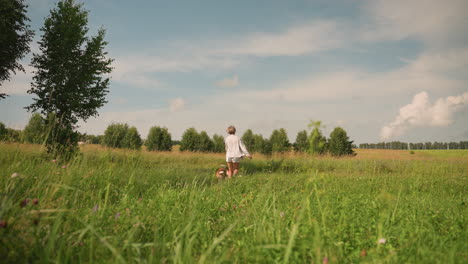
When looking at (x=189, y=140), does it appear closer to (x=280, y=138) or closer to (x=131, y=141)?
(x=280, y=138)

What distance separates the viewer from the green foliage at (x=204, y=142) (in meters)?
35.8

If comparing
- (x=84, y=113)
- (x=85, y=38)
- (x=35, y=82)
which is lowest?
(x=84, y=113)


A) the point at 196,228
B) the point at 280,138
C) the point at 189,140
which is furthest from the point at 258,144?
the point at 196,228

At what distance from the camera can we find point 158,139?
33.9m

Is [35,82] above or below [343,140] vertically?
above

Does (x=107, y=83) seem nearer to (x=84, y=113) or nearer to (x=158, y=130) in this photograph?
(x=84, y=113)

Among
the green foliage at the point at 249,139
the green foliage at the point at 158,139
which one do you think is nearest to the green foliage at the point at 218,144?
the green foliage at the point at 249,139

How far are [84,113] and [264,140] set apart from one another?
26547 mm

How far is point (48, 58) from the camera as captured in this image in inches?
508

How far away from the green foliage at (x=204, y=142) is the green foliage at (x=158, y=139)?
3939mm

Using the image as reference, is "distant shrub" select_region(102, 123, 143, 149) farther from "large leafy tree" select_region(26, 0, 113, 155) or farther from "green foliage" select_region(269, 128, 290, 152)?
"green foliage" select_region(269, 128, 290, 152)

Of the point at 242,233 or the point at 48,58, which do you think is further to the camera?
the point at 48,58

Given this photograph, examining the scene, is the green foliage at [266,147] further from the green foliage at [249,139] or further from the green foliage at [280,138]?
the green foliage at [249,139]

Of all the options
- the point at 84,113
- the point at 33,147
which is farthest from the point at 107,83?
the point at 33,147
